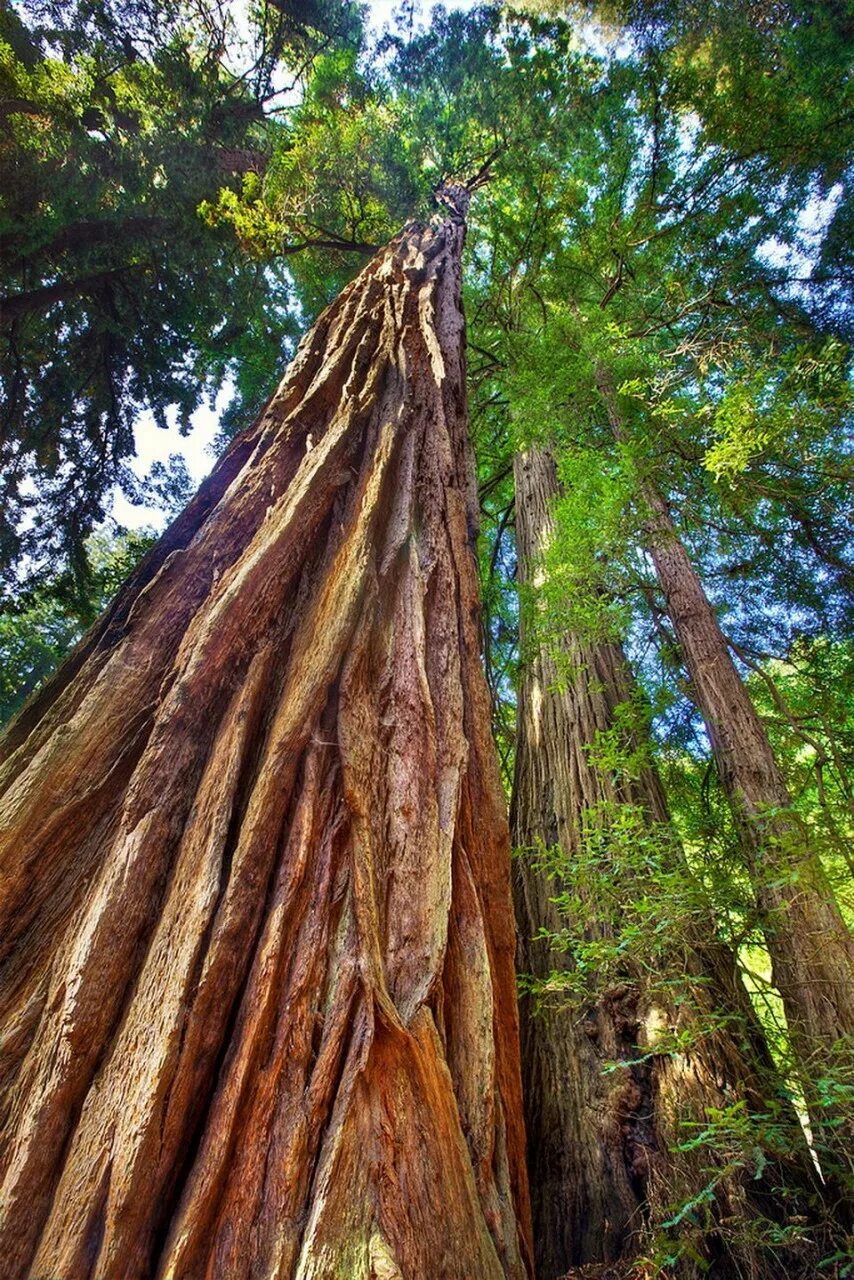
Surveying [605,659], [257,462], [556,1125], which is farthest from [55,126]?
[556,1125]

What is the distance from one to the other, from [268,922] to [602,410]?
13.8 ft

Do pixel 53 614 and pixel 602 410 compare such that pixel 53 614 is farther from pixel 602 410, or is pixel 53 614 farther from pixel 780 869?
pixel 780 869

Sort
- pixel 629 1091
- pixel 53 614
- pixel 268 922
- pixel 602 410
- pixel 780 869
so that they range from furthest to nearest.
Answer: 1. pixel 53 614
2. pixel 602 410
3. pixel 629 1091
4. pixel 780 869
5. pixel 268 922

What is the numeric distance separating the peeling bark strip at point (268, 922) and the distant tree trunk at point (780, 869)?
3.24 feet

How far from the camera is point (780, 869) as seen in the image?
1.92 m

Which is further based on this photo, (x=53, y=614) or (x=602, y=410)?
(x=53, y=614)

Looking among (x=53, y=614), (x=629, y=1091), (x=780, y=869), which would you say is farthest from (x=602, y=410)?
(x=53, y=614)

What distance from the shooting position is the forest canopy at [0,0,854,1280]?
6.44 ft

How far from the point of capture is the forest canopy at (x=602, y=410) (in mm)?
1962

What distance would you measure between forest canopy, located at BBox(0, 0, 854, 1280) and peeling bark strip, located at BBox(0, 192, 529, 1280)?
547 mm

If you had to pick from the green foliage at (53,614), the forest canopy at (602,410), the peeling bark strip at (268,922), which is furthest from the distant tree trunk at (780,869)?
the green foliage at (53,614)

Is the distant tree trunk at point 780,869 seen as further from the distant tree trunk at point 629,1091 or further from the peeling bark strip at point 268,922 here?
the peeling bark strip at point 268,922

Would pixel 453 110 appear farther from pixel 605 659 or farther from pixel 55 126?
pixel 605 659

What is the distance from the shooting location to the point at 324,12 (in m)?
6.29
